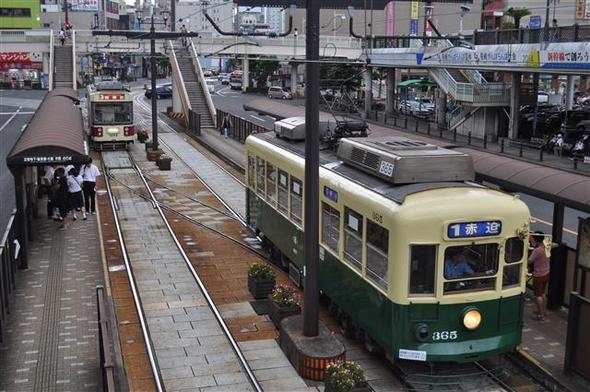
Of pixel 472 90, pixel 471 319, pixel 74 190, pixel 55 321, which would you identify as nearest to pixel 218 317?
pixel 55 321

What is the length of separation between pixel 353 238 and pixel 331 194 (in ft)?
3.60

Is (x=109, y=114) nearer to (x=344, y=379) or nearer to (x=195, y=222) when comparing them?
(x=195, y=222)

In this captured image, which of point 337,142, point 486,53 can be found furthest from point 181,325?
point 486,53

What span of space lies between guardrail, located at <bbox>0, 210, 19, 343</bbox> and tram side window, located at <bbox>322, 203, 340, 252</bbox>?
521 cm

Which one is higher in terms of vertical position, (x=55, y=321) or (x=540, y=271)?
(x=540, y=271)

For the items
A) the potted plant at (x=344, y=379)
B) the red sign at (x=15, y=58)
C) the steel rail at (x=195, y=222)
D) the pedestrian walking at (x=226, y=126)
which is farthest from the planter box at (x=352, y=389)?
the red sign at (x=15, y=58)

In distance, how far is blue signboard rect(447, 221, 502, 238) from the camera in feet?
30.5

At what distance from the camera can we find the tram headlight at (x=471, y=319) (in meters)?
9.47

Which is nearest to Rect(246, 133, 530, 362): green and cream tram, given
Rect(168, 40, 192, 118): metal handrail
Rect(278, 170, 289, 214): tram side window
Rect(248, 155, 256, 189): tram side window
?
Rect(278, 170, 289, 214): tram side window

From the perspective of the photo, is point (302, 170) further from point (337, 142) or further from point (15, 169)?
point (15, 169)

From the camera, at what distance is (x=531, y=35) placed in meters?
33.6

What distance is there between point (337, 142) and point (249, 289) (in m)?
3.23

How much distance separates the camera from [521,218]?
380 inches

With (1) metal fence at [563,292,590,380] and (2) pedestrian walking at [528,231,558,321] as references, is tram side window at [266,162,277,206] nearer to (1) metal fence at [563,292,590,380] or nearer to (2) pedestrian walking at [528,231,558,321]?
(2) pedestrian walking at [528,231,558,321]
